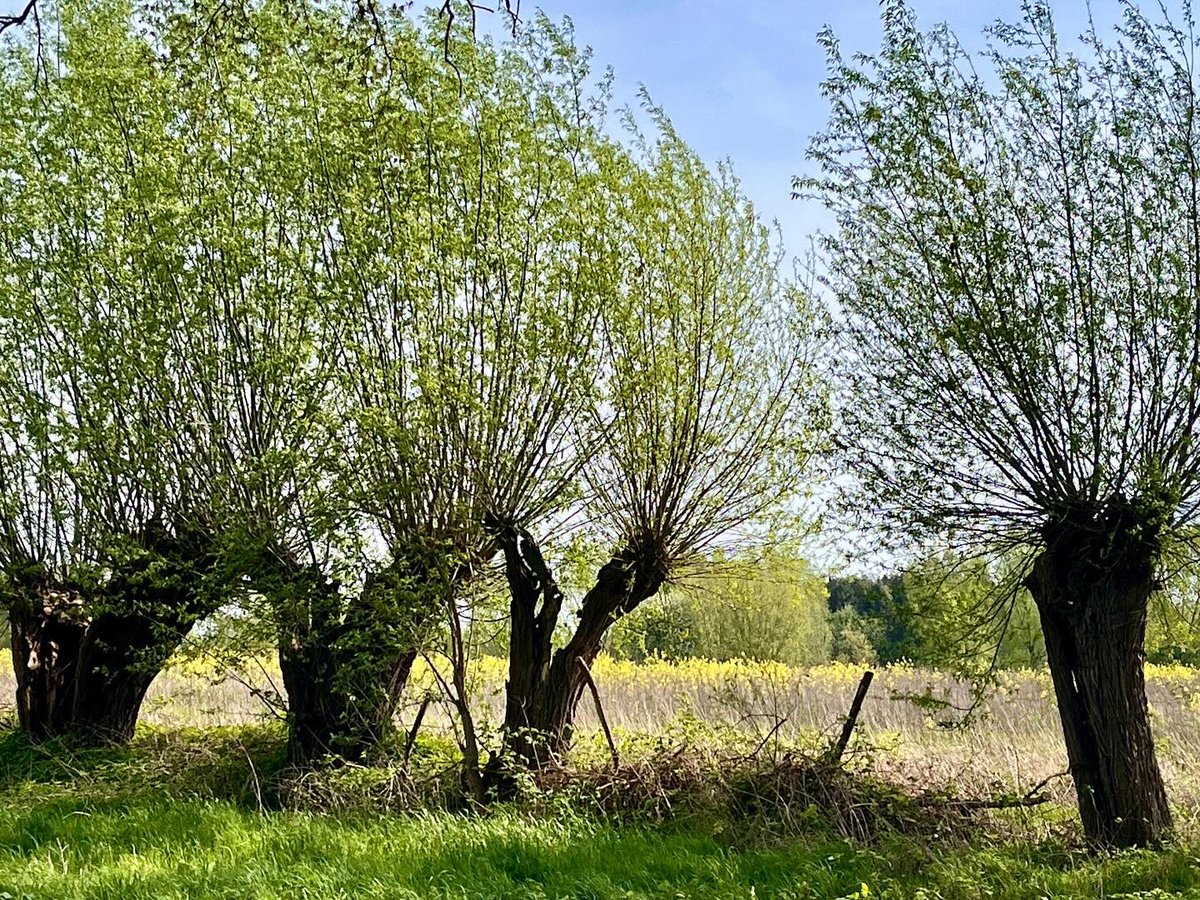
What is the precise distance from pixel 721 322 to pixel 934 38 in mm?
2901

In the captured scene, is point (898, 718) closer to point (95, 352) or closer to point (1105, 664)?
point (1105, 664)

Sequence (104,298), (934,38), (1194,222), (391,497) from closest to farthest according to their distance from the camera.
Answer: (1194,222), (934,38), (391,497), (104,298)

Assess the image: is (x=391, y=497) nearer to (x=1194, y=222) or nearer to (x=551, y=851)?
(x=551, y=851)

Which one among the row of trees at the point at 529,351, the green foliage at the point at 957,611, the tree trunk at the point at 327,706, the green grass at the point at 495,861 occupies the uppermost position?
the row of trees at the point at 529,351

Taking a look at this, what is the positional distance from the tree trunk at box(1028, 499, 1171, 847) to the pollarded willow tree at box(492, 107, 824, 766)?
7.49 feet

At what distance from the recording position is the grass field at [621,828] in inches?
235

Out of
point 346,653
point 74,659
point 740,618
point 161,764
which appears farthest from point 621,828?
point 740,618

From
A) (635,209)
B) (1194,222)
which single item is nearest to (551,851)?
(635,209)

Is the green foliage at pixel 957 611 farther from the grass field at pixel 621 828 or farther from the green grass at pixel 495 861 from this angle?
the green grass at pixel 495 861

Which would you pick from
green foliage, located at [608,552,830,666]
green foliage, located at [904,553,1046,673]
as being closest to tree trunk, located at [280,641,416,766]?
green foliage, located at [608,552,830,666]

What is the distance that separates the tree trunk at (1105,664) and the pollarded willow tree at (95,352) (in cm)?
693

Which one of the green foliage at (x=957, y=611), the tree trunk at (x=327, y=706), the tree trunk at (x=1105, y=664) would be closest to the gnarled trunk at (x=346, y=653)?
the tree trunk at (x=327, y=706)

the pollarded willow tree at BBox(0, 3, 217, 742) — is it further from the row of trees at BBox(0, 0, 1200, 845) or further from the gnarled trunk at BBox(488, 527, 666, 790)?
the gnarled trunk at BBox(488, 527, 666, 790)

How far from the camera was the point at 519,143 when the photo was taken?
28.1ft
